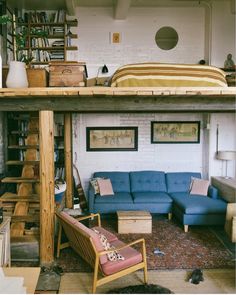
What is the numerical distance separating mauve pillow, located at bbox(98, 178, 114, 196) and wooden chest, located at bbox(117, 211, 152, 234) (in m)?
0.88

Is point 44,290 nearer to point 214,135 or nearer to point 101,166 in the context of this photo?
point 101,166

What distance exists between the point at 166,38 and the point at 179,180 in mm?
3091

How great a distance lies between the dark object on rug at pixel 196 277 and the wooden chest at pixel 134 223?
149 cm

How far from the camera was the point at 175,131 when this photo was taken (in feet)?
22.6

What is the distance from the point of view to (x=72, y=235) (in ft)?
12.5

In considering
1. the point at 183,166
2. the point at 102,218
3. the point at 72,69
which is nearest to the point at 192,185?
the point at 183,166

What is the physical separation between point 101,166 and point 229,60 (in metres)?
3.53

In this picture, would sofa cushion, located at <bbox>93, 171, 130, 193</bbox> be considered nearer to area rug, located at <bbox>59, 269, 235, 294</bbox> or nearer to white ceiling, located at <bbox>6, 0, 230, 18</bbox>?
area rug, located at <bbox>59, 269, 235, 294</bbox>

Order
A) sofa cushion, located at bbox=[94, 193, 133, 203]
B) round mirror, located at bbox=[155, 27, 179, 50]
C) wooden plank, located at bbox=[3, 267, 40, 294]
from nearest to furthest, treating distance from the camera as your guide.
→ wooden plank, located at bbox=[3, 267, 40, 294] → sofa cushion, located at bbox=[94, 193, 133, 203] → round mirror, located at bbox=[155, 27, 179, 50]

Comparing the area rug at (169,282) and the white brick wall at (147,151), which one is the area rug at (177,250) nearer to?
the area rug at (169,282)

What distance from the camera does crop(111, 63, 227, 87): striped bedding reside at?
3604mm

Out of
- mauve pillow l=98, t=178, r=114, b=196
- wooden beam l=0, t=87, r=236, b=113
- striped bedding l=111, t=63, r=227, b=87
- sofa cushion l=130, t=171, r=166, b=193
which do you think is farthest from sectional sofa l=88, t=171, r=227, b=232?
striped bedding l=111, t=63, r=227, b=87

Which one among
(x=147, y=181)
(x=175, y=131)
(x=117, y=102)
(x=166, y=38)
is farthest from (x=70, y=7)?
(x=147, y=181)

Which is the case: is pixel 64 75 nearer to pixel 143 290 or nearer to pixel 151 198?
pixel 143 290
